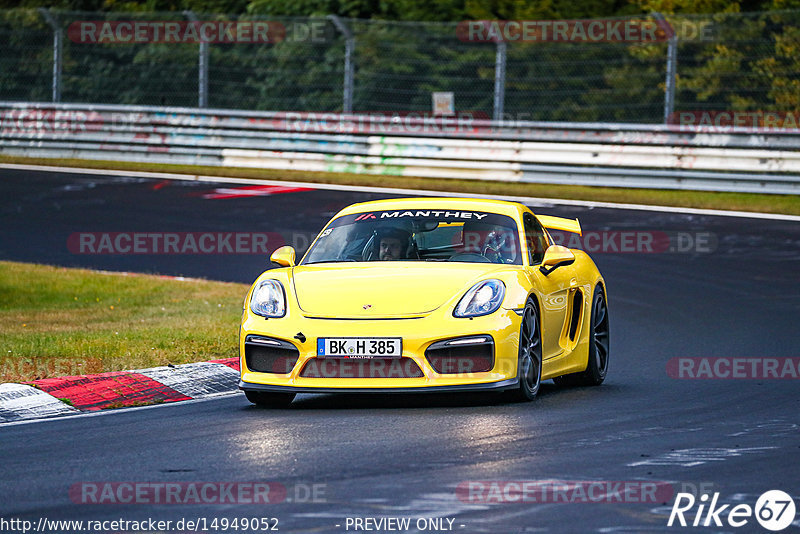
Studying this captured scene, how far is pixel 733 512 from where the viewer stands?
5746mm

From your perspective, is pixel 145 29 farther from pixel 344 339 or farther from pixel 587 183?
pixel 344 339

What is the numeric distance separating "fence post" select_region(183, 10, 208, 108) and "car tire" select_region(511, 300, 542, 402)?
1712cm

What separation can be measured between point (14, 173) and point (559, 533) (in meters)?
21.5

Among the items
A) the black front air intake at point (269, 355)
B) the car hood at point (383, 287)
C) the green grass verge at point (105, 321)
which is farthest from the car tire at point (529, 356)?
the green grass verge at point (105, 321)

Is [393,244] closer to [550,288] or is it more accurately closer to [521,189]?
[550,288]

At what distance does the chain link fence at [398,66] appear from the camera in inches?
860

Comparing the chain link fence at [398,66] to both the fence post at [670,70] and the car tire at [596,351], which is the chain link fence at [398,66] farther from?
the car tire at [596,351]

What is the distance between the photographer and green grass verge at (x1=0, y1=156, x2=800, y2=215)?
21.0m

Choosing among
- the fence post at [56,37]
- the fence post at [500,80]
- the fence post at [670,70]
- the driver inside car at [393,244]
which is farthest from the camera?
the fence post at [56,37]

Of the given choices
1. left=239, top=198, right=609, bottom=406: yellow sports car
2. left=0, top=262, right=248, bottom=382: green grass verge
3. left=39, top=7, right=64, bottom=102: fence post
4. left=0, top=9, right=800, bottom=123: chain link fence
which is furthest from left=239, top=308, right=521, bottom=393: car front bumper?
left=39, top=7, right=64, bottom=102: fence post

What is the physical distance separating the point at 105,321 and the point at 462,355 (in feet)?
18.9

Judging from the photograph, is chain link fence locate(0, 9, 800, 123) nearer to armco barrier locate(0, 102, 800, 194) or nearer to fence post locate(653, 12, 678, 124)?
fence post locate(653, 12, 678, 124)

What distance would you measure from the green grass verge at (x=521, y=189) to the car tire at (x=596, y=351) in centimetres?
1060

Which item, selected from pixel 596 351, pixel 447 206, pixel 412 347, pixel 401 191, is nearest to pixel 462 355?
pixel 412 347
